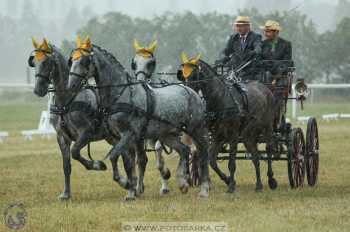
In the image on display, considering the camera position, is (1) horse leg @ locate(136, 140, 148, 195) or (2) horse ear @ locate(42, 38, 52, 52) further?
(1) horse leg @ locate(136, 140, 148, 195)

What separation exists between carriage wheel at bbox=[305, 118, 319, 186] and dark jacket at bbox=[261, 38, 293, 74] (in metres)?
1.11

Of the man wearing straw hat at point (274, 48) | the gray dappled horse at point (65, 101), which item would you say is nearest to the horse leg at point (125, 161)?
the gray dappled horse at point (65, 101)

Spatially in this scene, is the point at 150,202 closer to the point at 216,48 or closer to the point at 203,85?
the point at 203,85

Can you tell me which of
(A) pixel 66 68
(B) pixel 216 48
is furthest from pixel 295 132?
(B) pixel 216 48

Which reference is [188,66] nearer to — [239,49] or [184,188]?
[184,188]

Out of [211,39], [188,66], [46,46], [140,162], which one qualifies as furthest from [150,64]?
[211,39]

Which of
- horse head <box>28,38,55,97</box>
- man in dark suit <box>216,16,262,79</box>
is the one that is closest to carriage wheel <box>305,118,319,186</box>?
man in dark suit <box>216,16,262,79</box>

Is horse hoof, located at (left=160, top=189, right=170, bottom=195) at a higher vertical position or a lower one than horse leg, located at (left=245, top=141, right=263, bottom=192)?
lower

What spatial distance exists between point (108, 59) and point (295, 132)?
3449 millimetres

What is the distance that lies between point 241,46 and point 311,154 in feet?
6.85

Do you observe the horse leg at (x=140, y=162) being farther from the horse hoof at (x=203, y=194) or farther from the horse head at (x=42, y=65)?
the horse head at (x=42, y=65)

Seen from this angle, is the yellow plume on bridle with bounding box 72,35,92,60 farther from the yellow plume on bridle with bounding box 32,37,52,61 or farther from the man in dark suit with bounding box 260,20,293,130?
the man in dark suit with bounding box 260,20,293,130

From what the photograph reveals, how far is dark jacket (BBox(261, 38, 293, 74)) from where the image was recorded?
49.5 ft

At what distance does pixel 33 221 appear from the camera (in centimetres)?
1103
